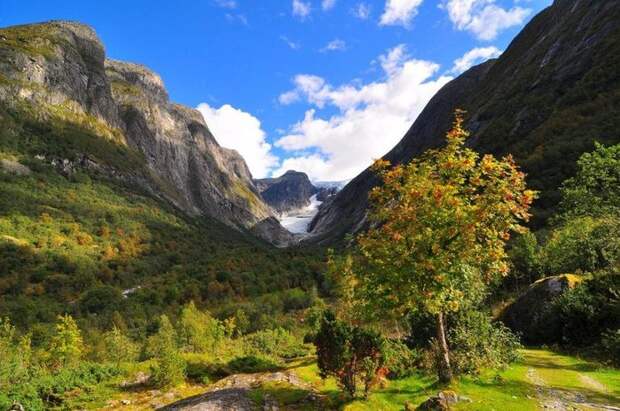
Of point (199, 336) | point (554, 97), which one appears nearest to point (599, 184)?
point (199, 336)

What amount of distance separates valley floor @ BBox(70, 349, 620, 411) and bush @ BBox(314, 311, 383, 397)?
2.37 feet

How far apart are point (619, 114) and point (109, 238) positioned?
116334mm

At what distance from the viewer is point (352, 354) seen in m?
14.4

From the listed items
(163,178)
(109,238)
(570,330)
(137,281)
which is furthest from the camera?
(163,178)

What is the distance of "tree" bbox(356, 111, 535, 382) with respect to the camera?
1259 centimetres

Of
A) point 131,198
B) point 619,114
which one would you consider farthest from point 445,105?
point 131,198

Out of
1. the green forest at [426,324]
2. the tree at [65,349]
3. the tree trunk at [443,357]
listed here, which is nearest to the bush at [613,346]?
the green forest at [426,324]

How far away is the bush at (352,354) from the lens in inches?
568

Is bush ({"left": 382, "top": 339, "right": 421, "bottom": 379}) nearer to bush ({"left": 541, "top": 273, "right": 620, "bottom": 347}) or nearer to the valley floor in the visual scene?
the valley floor

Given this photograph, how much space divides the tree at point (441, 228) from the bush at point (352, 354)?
52.8 inches

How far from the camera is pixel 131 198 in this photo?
140 m

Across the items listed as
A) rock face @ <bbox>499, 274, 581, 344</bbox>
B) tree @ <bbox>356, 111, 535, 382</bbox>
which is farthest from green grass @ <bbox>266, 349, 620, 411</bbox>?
rock face @ <bbox>499, 274, 581, 344</bbox>

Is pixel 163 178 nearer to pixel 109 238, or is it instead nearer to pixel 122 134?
pixel 122 134

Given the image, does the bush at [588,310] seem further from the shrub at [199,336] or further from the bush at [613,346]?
the shrub at [199,336]
